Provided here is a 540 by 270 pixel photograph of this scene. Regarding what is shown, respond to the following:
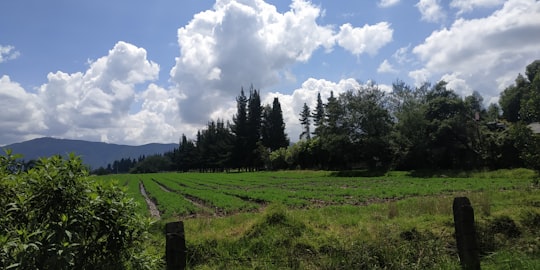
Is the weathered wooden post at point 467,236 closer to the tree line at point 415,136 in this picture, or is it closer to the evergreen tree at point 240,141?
the tree line at point 415,136

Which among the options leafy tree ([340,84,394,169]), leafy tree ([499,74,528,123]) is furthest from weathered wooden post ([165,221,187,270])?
leafy tree ([499,74,528,123])

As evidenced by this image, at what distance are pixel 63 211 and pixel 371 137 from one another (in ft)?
150

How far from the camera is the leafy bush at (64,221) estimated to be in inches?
121

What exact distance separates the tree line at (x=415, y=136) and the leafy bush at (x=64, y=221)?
15463 millimetres

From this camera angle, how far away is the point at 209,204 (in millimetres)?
20312

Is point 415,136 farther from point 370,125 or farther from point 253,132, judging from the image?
point 253,132

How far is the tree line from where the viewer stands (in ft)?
109

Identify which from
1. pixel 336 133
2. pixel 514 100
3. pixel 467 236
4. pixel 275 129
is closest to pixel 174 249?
pixel 467 236

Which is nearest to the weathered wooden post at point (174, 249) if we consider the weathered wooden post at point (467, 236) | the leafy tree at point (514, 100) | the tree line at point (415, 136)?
the weathered wooden post at point (467, 236)

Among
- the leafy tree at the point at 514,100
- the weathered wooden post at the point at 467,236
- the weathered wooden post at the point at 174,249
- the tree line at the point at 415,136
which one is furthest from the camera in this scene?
the leafy tree at the point at 514,100

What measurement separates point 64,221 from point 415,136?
42.1 meters

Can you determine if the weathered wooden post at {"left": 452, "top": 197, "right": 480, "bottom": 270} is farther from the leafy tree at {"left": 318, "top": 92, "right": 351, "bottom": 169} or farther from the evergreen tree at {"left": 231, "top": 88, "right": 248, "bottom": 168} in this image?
the evergreen tree at {"left": 231, "top": 88, "right": 248, "bottom": 168}

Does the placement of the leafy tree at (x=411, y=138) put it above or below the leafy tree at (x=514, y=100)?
below

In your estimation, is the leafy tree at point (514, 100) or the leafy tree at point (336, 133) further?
the leafy tree at point (514, 100)
